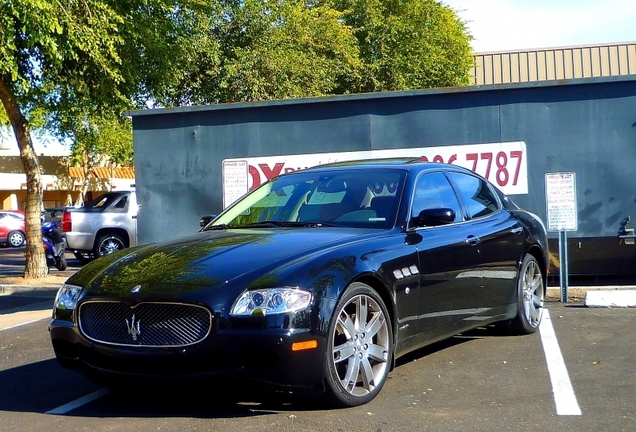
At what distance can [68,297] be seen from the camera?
5.44 m

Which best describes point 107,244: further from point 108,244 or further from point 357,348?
point 357,348

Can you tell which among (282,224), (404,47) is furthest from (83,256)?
(282,224)

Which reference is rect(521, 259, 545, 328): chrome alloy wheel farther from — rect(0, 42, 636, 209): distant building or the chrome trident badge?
rect(0, 42, 636, 209): distant building

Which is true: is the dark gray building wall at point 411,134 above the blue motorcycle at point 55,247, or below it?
above

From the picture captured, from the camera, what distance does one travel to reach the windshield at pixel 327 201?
6004 millimetres

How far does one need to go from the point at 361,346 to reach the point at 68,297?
1.88 m

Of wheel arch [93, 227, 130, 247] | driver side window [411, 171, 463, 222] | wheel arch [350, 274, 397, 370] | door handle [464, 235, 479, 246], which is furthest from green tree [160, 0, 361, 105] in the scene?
wheel arch [350, 274, 397, 370]

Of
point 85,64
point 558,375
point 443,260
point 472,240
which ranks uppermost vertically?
point 85,64

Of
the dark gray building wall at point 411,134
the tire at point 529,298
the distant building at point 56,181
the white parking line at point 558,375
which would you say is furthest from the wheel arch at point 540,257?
the distant building at point 56,181

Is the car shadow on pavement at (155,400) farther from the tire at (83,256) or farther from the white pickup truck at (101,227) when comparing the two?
the tire at (83,256)

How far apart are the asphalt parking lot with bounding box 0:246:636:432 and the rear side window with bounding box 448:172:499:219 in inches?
44.6

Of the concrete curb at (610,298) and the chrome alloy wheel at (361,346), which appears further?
the concrete curb at (610,298)

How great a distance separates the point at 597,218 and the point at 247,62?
13.4 metres

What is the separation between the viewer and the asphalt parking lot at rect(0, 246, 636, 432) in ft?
16.1
